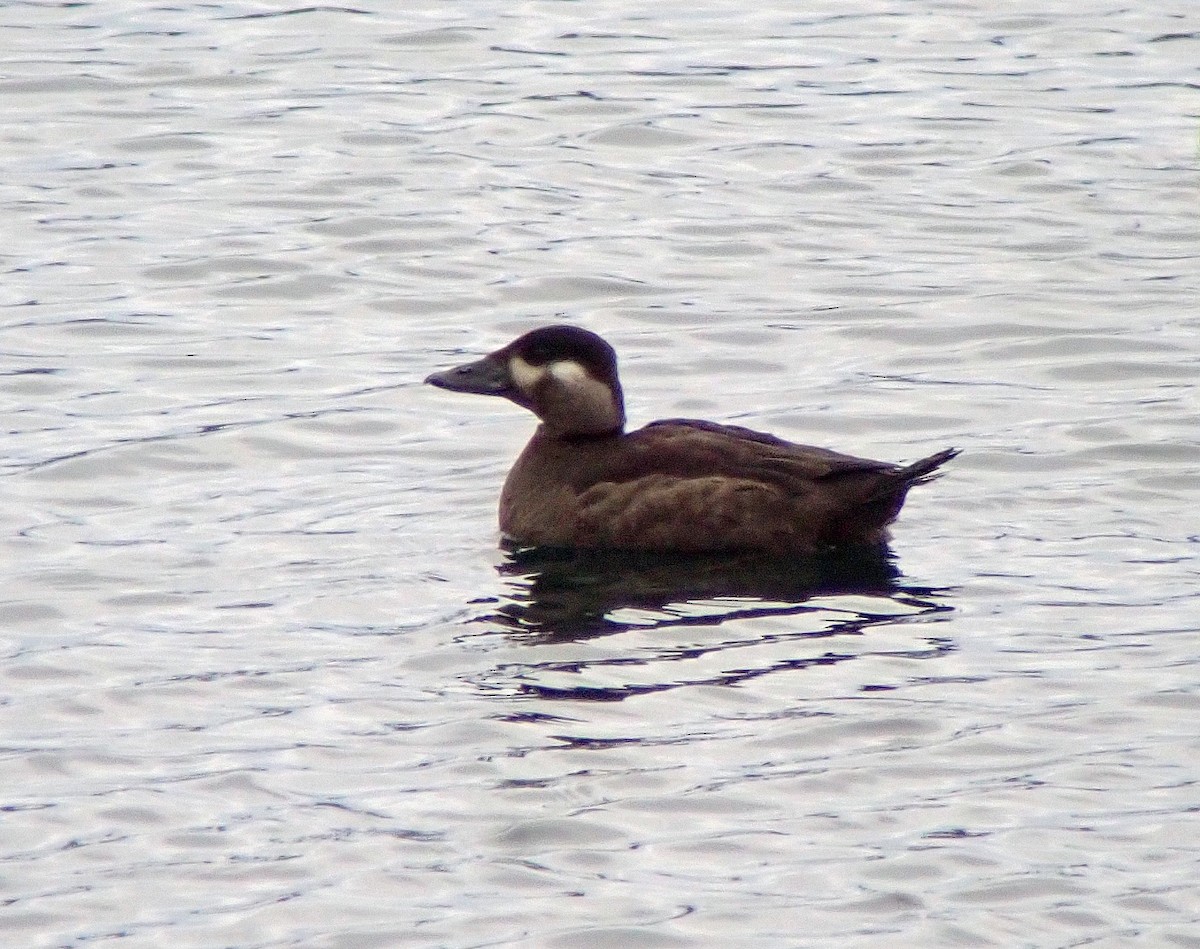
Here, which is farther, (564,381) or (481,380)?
(481,380)

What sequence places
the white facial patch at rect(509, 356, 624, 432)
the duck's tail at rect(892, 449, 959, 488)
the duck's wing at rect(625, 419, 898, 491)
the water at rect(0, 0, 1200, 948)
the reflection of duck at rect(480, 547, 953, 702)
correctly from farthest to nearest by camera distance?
the white facial patch at rect(509, 356, 624, 432)
the duck's wing at rect(625, 419, 898, 491)
the duck's tail at rect(892, 449, 959, 488)
the reflection of duck at rect(480, 547, 953, 702)
the water at rect(0, 0, 1200, 948)

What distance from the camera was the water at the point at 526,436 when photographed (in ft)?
21.0

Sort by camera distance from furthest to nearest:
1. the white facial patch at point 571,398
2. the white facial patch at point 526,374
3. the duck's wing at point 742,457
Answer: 1. the white facial patch at point 526,374
2. the white facial patch at point 571,398
3. the duck's wing at point 742,457

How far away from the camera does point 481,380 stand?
32.2 feet

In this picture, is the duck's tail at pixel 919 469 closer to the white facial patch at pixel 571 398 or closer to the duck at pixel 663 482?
the duck at pixel 663 482

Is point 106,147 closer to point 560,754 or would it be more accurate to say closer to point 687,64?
point 687,64

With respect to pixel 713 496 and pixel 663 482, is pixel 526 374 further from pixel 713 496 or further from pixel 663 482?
pixel 713 496

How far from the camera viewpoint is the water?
6.41 metres

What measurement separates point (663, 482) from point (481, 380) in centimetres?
100

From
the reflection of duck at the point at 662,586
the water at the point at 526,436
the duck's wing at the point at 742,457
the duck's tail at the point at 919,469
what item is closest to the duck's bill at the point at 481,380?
the water at the point at 526,436

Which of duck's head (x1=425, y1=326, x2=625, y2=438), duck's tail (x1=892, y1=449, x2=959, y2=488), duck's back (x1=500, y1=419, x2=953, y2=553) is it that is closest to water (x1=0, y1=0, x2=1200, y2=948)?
duck's back (x1=500, y1=419, x2=953, y2=553)

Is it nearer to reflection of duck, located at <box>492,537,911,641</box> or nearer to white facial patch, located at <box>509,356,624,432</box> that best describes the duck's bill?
white facial patch, located at <box>509,356,624,432</box>

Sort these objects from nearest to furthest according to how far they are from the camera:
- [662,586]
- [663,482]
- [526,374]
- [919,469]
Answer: [662,586], [919,469], [663,482], [526,374]

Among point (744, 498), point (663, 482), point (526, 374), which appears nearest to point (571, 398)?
point (526, 374)
